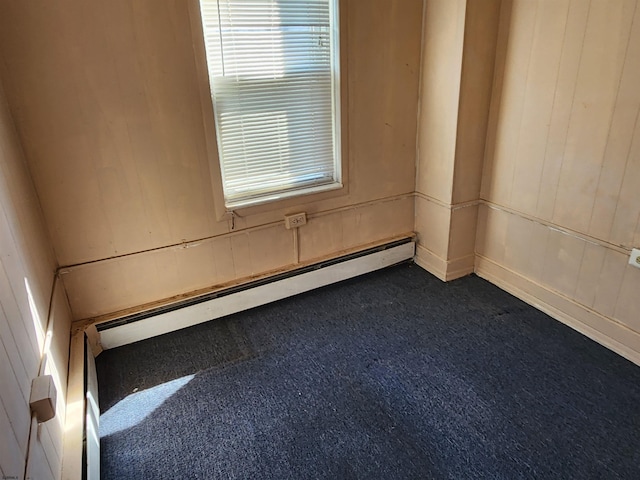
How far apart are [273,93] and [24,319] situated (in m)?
1.51

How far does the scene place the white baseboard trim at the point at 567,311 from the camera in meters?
2.08

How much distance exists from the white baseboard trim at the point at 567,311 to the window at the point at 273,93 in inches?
46.9

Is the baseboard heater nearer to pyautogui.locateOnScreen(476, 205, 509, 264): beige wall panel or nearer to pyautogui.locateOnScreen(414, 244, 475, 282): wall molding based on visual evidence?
pyautogui.locateOnScreen(414, 244, 475, 282): wall molding

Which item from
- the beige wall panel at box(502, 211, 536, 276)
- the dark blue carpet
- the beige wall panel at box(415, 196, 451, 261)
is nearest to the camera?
the dark blue carpet

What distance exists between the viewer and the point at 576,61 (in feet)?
6.68

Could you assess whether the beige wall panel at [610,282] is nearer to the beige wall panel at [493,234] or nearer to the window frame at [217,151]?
the beige wall panel at [493,234]

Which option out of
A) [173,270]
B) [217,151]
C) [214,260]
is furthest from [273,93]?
[173,270]

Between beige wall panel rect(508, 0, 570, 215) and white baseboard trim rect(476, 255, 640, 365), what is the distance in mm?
431

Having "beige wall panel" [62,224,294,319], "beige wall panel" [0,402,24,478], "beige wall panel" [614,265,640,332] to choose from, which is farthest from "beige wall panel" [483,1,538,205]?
"beige wall panel" [0,402,24,478]

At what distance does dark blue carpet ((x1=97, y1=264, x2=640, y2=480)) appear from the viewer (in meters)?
1.62

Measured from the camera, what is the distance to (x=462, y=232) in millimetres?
2773

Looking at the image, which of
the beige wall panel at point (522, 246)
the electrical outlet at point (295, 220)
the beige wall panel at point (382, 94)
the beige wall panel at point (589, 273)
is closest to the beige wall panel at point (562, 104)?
the beige wall panel at point (522, 246)

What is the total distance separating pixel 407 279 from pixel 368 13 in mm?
1576

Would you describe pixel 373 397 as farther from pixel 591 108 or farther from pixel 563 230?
pixel 591 108
